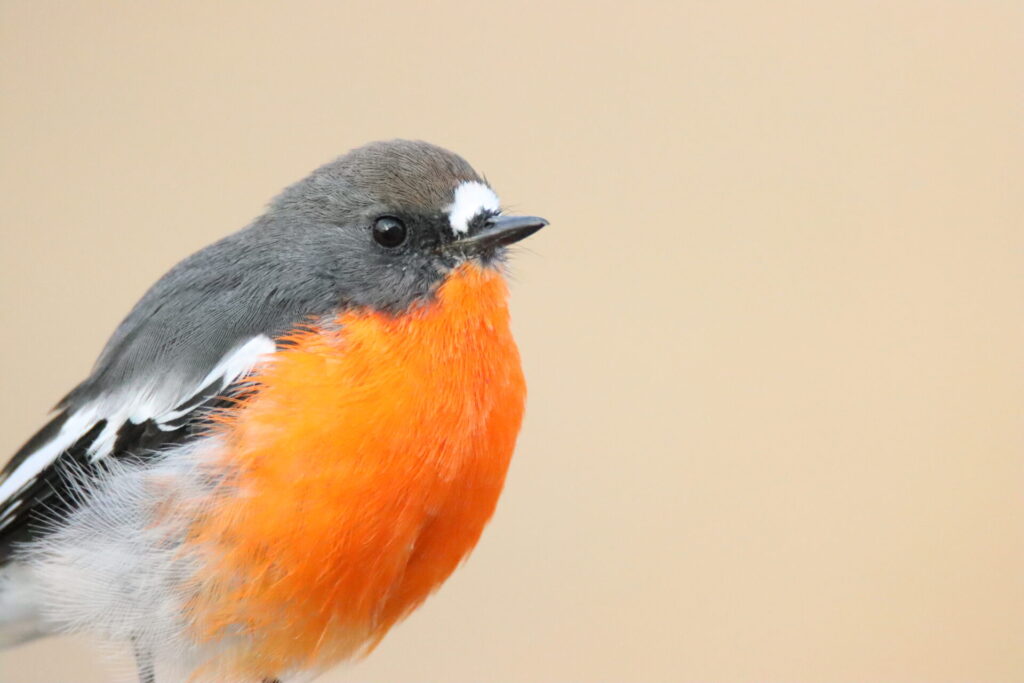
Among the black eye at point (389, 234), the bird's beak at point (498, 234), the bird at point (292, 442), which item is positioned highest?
the bird's beak at point (498, 234)

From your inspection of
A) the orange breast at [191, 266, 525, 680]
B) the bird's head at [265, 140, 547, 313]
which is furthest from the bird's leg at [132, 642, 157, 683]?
the bird's head at [265, 140, 547, 313]

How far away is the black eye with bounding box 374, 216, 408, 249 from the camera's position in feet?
9.17

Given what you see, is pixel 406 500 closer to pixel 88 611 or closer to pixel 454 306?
pixel 454 306

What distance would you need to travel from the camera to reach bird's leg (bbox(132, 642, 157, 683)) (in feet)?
8.92

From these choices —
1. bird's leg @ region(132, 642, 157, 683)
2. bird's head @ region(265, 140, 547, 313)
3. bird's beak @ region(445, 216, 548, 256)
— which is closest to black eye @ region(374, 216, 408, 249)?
bird's head @ region(265, 140, 547, 313)

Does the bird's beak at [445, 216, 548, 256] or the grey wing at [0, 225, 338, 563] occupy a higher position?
the bird's beak at [445, 216, 548, 256]

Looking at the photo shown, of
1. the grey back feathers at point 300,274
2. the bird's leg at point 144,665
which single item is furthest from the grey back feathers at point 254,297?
the bird's leg at point 144,665

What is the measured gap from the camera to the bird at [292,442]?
8.21 ft

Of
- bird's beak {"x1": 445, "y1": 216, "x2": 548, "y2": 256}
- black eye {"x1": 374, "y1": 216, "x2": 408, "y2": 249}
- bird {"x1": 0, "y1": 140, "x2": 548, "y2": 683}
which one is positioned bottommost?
bird {"x1": 0, "y1": 140, "x2": 548, "y2": 683}

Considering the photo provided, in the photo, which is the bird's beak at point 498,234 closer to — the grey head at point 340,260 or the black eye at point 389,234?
the grey head at point 340,260

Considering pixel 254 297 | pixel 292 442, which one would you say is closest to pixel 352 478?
pixel 292 442

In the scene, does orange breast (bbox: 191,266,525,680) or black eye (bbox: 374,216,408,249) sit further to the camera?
black eye (bbox: 374,216,408,249)

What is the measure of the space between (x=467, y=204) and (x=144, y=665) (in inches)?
55.3

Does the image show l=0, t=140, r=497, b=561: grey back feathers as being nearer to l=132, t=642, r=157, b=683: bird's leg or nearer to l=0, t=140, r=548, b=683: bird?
l=0, t=140, r=548, b=683: bird
